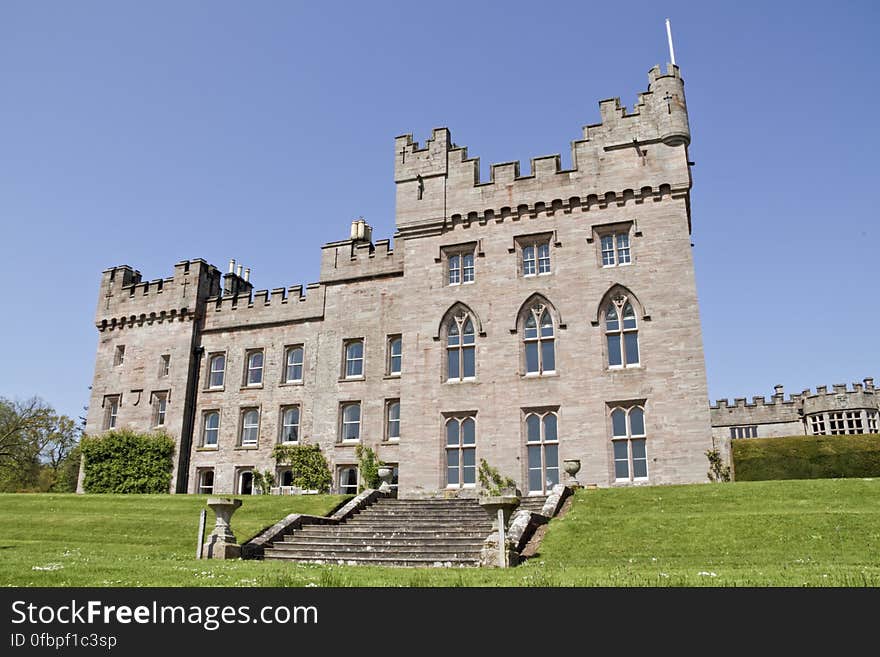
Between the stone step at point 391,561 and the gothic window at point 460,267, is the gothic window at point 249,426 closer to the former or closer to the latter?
the gothic window at point 460,267

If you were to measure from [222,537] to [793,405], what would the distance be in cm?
4250

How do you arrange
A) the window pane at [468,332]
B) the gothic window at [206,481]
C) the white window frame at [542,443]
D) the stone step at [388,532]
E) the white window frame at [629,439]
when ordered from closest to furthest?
1. the stone step at [388,532]
2. the white window frame at [629,439]
3. the white window frame at [542,443]
4. the window pane at [468,332]
5. the gothic window at [206,481]

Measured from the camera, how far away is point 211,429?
1348 inches

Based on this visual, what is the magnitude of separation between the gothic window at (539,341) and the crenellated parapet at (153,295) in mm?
18188

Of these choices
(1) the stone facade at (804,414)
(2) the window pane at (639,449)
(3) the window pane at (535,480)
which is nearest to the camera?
(2) the window pane at (639,449)

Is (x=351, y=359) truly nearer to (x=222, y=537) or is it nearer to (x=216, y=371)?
(x=216, y=371)

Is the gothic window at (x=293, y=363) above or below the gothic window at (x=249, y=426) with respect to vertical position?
above

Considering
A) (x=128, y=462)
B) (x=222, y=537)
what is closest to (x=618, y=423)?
(x=222, y=537)

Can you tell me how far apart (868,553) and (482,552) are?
7426 mm

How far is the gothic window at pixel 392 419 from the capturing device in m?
30.0

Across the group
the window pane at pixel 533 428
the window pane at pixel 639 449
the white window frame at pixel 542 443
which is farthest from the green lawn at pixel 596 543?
the window pane at pixel 533 428
